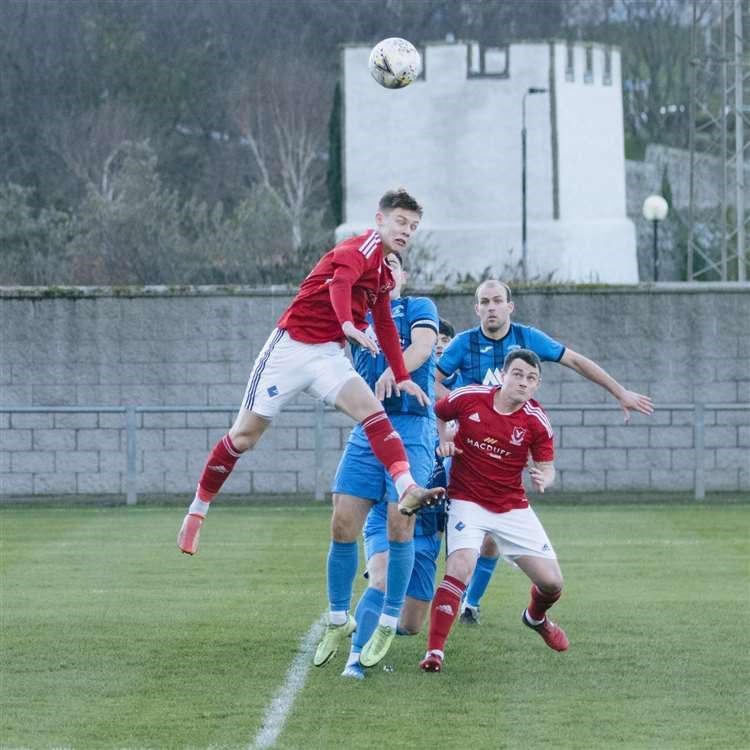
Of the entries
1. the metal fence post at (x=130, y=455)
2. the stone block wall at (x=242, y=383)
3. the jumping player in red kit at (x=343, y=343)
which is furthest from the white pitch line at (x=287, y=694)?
the stone block wall at (x=242, y=383)

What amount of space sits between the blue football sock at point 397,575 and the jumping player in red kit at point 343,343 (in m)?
0.61

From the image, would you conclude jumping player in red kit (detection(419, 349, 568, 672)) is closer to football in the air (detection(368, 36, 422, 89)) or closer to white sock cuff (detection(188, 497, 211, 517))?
white sock cuff (detection(188, 497, 211, 517))

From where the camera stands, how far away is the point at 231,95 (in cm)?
7119

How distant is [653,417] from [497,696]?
41.2 ft

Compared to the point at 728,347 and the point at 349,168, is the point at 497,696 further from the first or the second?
the point at 349,168

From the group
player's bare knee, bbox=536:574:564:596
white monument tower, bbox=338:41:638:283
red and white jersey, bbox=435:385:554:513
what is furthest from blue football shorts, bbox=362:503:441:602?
white monument tower, bbox=338:41:638:283

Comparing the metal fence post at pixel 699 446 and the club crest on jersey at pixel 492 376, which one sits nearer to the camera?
the club crest on jersey at pixel 492 376

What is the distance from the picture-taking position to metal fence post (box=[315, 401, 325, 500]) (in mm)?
19109

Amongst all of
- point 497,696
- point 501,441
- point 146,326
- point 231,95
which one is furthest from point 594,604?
point 231,95

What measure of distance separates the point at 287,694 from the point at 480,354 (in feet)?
8.86

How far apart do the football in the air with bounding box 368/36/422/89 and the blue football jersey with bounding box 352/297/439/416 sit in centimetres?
187

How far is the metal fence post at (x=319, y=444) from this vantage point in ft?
62.7

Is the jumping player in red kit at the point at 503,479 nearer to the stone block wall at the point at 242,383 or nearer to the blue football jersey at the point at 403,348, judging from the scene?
the blue football jersey at the point at 403,348

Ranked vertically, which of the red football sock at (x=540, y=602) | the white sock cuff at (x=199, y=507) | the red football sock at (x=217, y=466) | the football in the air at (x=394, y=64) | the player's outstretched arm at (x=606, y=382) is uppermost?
the football in the air at (x=394, y=64)
